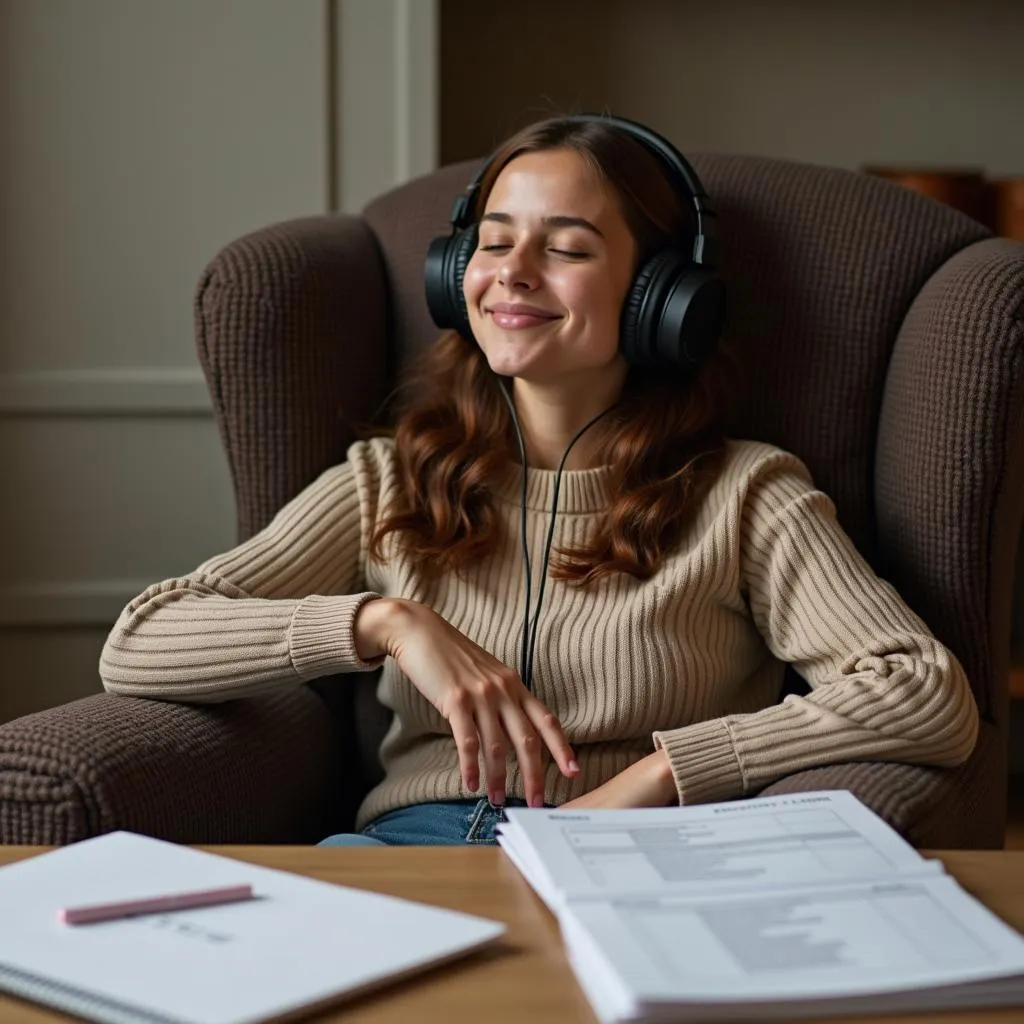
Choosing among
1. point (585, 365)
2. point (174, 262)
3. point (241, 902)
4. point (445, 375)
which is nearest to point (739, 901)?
point (241, 902)

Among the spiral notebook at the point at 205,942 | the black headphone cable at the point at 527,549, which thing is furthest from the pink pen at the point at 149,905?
the black headphone cable at the point at 527,549

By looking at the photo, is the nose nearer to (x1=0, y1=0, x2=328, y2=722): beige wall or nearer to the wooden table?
the wooden table

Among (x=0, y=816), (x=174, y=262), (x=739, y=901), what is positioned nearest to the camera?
(x=739, y=901)

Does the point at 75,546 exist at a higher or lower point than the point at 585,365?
lower

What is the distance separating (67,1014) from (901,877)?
44 cm

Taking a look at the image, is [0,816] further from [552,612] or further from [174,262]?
[174,262]

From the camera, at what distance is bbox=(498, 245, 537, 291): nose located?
1326 millimetres

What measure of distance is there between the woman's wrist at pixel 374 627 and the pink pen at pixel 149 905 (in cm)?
44

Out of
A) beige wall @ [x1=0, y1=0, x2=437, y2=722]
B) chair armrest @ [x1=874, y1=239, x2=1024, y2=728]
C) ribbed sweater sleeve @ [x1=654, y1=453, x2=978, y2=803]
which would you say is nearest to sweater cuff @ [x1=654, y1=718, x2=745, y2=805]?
ribbed sweater sleeve @ [x1=654, y1=453, x2=978, y2=803]

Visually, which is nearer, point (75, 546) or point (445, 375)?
point (445, 375)

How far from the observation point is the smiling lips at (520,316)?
1333 millimetres

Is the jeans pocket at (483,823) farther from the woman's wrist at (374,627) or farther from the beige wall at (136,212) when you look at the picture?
the beige wall at (136,212)

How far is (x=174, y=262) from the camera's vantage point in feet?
6.66

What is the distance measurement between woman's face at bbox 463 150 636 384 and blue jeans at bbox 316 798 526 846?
40 cm
